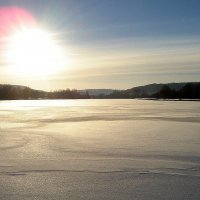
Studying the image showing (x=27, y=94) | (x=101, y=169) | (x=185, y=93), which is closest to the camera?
(x=101, y=169)

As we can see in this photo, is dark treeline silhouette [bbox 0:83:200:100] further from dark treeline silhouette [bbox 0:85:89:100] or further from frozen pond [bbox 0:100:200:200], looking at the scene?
frozen pond [bbox 0:100:200:200]

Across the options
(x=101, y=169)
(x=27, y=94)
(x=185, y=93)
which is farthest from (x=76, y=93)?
(x=101, y=169)

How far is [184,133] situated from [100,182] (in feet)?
26.0

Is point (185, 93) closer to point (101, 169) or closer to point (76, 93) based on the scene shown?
point (76, 93)

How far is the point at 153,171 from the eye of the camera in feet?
23.0

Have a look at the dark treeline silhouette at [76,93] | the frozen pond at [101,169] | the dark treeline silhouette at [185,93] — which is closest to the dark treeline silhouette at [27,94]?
the dark treeline silhouette at [76,93]

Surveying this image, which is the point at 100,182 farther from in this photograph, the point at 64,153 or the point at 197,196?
the point at 64,153

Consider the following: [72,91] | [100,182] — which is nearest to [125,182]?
[100,182]

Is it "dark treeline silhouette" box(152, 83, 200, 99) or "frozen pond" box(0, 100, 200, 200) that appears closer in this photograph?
"frozen pond" box(0, 100, 200, 200)

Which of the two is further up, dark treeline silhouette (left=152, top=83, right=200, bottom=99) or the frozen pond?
dark treeline silhouette (left=152, top=83, right=200, bottom=99)

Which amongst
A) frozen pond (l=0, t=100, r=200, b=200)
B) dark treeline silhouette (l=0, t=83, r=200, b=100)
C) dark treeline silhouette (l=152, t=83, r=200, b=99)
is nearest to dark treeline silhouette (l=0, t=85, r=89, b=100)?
dark treeline silhouette (l=0, t=83, r=200, b=100)

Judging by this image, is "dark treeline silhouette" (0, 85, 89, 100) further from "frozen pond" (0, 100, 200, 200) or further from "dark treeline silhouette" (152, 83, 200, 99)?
"frozen pond" (0, 100, 200, 200)

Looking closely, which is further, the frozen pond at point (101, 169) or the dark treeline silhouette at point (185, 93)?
the dark treeline silhouette at point (185, 93)

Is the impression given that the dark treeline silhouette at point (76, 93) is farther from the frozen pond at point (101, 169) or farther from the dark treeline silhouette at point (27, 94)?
the frozen pond at point (101, 169)
